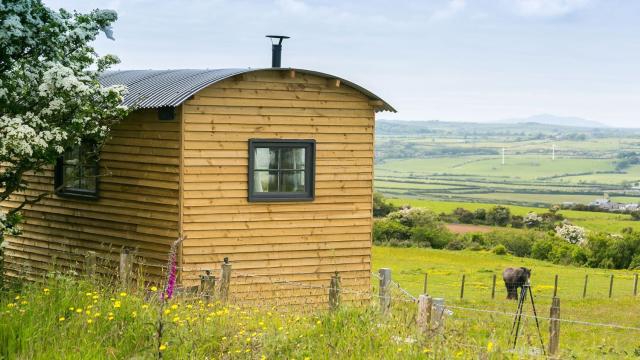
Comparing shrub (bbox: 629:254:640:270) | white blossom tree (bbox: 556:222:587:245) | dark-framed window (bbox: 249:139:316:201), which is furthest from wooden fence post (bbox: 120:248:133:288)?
white blossom tree (bbox: 556:222:587:245)

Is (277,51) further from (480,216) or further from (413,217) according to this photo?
(480,216)

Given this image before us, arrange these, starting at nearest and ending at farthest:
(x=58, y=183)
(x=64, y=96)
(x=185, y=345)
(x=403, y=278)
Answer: (x=185, y=345) → (x=64, y=96) → (x=58, y=183) → (x=403, y=278)

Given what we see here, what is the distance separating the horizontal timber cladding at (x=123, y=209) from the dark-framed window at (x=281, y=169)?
4.68 ft

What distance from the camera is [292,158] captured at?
61.2 feet

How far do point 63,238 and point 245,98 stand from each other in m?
5.13

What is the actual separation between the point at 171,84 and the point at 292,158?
255 centimetres

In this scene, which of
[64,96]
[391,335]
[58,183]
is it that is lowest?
[391,335]

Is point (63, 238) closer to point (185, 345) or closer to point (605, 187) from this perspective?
point (185, 345)

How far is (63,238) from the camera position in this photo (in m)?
20.6

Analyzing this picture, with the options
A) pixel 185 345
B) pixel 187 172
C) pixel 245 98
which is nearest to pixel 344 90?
pixel 245 98

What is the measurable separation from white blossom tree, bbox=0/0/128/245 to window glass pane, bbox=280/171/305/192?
3.26 meters

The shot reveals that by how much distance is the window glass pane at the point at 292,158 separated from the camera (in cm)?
1853

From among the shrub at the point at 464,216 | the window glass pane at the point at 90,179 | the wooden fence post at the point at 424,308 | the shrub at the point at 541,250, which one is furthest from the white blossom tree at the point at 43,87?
the shrub at the point at 464,216

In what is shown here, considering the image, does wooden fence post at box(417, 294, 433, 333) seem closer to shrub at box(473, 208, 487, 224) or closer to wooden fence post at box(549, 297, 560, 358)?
wooden fence post at box(549, 297, 560, 358)
